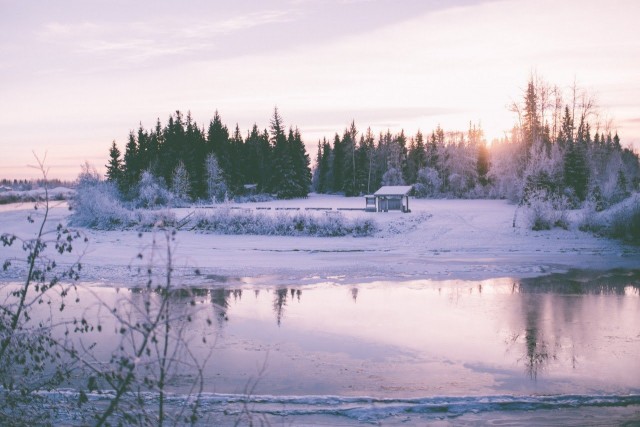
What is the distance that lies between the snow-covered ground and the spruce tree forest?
23319 millimetres

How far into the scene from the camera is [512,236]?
30.0 m

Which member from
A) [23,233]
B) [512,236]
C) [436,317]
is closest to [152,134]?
[23,233]

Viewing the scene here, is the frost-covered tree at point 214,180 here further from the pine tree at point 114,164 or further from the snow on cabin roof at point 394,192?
the snow on cabin roof at point 394,192

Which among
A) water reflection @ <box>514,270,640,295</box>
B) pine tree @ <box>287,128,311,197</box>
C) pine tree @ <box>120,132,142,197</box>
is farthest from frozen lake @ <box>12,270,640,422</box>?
Answer: pine tree @ <box>287,128,311,197</box>

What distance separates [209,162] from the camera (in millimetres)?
69062

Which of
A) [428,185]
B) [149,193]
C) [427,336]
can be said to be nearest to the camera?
[427,336]

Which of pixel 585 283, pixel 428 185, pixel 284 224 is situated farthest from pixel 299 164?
pixel 585 283

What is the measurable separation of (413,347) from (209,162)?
6081 centimetres

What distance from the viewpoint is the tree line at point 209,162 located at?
6881 centimetres

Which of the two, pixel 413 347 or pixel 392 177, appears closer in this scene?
pixel 413 347

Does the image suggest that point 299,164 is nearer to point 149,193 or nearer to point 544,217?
point 149,193

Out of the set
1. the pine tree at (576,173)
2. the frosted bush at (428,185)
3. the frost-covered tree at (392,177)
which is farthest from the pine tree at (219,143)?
the pine tree at (576,173)

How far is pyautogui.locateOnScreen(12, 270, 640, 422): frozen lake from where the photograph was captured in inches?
340

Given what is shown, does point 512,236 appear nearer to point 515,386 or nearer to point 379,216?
point 379,216
